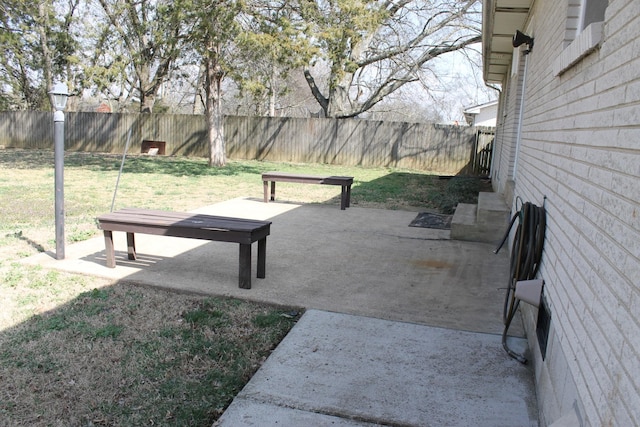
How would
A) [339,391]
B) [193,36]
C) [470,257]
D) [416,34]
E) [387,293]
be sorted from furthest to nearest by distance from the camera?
1. [416,34]
2. [193,36]
3. [470,257]
4. [387,293]
5. [339,391]

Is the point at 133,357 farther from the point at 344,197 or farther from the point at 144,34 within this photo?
the point at 144,34

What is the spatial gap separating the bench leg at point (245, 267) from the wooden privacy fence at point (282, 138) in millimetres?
14862

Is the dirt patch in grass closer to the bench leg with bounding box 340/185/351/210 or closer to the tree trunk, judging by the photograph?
the bench leg with bounding box 340/185/351/210

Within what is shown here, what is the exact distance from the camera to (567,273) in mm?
2562

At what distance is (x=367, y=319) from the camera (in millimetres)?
4105

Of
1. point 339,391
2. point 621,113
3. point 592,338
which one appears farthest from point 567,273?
point 339,391

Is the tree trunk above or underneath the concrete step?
above

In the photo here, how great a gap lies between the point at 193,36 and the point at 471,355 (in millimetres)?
12603

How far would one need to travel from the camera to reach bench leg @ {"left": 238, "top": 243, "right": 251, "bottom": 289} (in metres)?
4.60

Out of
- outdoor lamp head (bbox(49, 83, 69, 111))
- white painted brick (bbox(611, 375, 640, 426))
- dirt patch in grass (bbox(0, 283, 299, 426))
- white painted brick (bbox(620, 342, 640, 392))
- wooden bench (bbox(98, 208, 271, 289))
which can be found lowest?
dirt patch in grass (bbox(0, 283, 299, 426))

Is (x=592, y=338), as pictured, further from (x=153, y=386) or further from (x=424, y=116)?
(x=424, y=116)

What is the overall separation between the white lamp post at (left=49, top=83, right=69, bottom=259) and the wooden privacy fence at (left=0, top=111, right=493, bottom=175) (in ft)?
44.5

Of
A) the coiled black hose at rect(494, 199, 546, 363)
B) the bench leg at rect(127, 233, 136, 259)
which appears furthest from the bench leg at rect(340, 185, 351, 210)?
the coiled black hose at rect(494, 199, 546, 363)

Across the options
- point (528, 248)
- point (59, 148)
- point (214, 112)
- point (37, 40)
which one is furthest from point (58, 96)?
point (37, 40)
